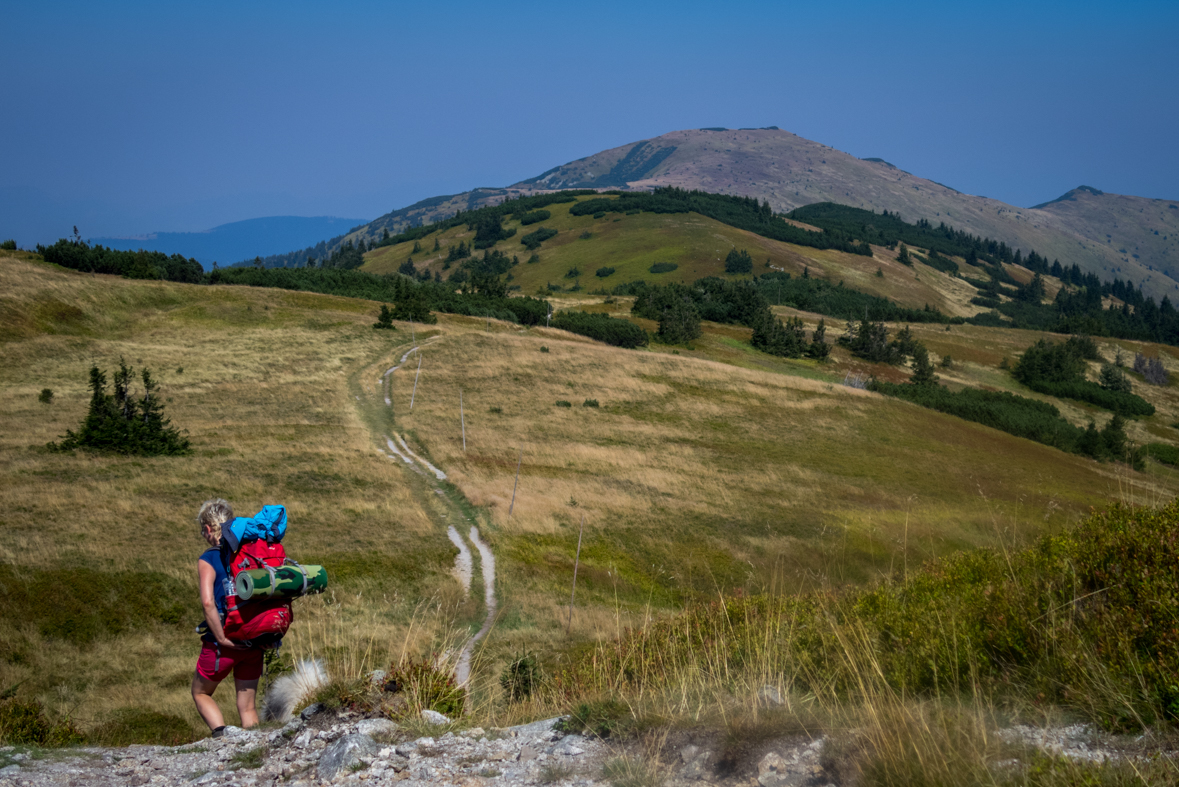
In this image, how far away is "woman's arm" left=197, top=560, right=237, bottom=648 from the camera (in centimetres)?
615

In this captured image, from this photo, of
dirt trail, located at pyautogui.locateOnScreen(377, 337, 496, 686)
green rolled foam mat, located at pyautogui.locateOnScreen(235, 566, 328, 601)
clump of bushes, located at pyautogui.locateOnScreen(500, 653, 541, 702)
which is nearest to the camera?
green rolled foam mat, located at pyautogui.locateOnScreen(235, 566, 328, 601)

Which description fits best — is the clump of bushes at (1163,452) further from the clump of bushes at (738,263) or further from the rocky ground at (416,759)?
the clump of bushes at (738,263)

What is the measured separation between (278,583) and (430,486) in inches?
802

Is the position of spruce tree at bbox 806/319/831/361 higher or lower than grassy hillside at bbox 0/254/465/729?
higher

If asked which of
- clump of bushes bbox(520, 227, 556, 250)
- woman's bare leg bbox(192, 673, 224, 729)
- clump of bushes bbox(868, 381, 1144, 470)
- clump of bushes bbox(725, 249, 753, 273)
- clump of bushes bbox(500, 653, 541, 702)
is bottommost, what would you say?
clump of bushes bbox(868, 381, 1144, 470)

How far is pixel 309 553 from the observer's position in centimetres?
1769

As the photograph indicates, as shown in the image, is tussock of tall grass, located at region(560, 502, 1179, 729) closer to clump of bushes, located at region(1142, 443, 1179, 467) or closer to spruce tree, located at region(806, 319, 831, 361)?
clump of bushes, located at region(1142, 443, 1179, 467)

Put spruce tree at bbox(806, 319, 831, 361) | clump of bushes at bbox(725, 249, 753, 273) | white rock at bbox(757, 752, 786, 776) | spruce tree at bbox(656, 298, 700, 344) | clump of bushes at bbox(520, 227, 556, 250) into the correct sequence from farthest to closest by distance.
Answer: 1. clump of bushes at bbox(520, 227, 556, 250)
2. clump of bushes at bbox(725, 249, 753, 273)
3. spruce tree at bbox(806, 319, 831, 361)
4. spruce tree at bbox(656, 298, 700, 344)
5. white rock at bbox(757, 752, 786, 776)

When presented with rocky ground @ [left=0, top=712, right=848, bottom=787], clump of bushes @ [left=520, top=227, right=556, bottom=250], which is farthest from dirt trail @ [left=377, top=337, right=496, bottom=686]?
clump of bushes @ [left=520, top=227, right=556, bottom=250]

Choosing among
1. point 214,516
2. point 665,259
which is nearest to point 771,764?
point 214,516

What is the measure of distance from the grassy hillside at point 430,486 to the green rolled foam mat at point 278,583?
0.80m

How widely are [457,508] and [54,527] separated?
37.2 ft

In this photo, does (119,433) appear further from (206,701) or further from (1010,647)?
(1010,647)

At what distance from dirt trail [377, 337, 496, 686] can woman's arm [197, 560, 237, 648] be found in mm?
2187
